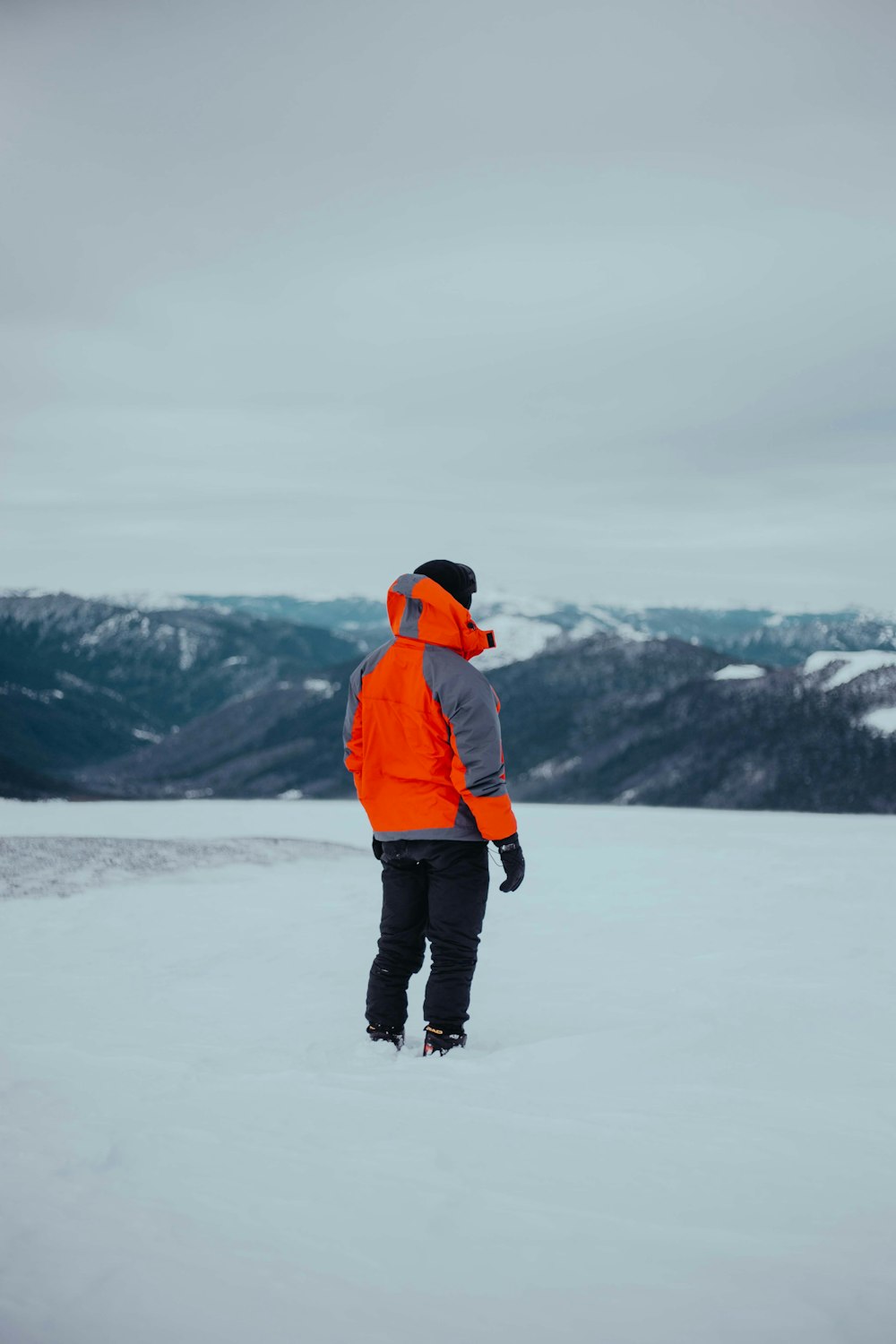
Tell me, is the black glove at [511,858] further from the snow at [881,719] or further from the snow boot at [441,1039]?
the snow at [881,719]

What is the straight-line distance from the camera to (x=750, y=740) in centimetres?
8756

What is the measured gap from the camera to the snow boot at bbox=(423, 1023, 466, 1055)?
5.07 meters

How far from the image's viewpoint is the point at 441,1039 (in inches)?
200

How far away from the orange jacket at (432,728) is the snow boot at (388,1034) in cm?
105

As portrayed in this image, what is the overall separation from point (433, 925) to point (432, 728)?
1101mm

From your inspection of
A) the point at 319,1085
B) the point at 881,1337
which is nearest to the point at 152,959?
the point at 319,1085

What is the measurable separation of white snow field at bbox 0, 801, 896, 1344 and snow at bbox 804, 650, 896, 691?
3178 inches

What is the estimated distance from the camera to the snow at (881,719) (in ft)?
240

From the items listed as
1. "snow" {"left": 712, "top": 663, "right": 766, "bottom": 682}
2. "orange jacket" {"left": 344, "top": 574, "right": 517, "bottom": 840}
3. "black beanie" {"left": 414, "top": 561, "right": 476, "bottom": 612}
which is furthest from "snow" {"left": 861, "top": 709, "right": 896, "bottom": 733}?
"orange jacket" {"left": 344, "top": 574, "right": 517, "bottom": 840}

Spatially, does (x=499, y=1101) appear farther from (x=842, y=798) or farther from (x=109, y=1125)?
(x=842, y=798)

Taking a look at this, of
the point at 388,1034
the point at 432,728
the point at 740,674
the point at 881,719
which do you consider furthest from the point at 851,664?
the point at 388,1034

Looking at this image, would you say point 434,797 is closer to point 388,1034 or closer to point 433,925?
point 433,925

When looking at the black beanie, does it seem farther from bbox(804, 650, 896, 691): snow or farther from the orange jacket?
bbox(804, 650, 896, 691): snow

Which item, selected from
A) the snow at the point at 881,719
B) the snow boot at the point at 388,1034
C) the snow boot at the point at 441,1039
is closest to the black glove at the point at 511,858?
the snow boot at the point at 441,1039
